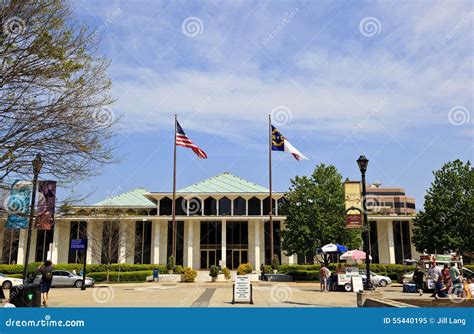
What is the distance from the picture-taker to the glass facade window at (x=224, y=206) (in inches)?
2104

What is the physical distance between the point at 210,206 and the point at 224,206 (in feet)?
5.87

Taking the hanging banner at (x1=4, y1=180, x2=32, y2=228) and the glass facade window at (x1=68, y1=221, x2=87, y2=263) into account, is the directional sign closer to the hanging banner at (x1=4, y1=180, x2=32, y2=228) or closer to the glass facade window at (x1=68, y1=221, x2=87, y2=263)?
the hanging banner at (x1=4, y1=180, x2=32, y2=228)

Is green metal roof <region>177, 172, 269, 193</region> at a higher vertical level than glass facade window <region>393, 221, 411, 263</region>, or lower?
higher

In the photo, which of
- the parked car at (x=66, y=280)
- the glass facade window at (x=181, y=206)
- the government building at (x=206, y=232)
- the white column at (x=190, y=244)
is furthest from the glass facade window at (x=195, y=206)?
the parked car at (x=66, y=280)

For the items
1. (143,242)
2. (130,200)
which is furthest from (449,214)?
(130,200)

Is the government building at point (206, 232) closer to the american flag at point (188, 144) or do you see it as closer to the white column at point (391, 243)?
the white column at point (391, 243)

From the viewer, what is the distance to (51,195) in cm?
1290

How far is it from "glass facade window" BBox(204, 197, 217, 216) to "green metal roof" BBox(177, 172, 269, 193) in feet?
4.86

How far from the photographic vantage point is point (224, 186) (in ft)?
179

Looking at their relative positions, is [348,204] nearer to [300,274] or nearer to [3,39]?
[3,39]

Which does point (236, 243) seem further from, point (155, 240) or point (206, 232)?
point (155, 240)

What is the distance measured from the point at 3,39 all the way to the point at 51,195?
15.1 feet

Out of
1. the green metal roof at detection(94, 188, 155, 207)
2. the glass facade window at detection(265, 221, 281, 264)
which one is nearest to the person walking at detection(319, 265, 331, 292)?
the glass facade window at detection(265, 221, 281, 264)

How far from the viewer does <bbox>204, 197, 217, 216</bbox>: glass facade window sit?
176 ft
